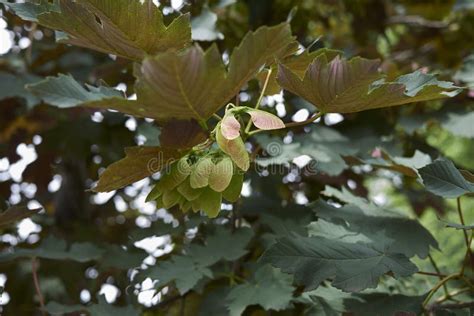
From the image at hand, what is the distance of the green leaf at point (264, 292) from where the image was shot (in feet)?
2.96

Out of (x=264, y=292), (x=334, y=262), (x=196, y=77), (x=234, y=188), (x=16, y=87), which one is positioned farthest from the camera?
(x=16, y=87)

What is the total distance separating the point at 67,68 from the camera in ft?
4.64

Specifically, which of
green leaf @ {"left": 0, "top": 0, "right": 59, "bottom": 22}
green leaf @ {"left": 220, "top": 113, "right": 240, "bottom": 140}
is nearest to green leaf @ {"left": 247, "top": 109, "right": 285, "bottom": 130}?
green leaf @ {"left": 220, "top": 113, "right": 240, "bottom": 140}

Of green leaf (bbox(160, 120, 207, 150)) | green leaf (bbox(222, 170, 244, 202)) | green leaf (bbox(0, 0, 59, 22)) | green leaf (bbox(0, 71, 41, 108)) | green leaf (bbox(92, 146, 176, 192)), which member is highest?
green leaf (bbox(0, 0, 59, 22))

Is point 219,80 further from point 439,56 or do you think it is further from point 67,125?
point 439,56

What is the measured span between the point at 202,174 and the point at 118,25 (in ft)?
0.69

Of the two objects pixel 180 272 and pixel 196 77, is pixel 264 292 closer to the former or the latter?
pixel 180 272

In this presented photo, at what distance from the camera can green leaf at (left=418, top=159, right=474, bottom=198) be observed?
73 cm

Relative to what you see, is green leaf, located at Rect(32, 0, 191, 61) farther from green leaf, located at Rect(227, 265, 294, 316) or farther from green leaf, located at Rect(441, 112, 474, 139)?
green leaf, located at Rect(441, 112, 474, 139)

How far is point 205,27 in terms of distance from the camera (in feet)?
3.39

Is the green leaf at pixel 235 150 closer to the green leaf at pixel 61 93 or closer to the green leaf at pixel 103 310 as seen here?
the green leaf at pixel 61 93

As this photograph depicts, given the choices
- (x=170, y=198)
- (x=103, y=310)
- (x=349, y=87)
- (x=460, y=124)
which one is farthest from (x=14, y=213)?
(x=460, y=124)

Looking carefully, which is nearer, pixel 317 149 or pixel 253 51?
pixel 253 51

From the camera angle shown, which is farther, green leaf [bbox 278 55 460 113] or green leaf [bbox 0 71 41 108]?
green leaf [bbox 0 71 41 108]
